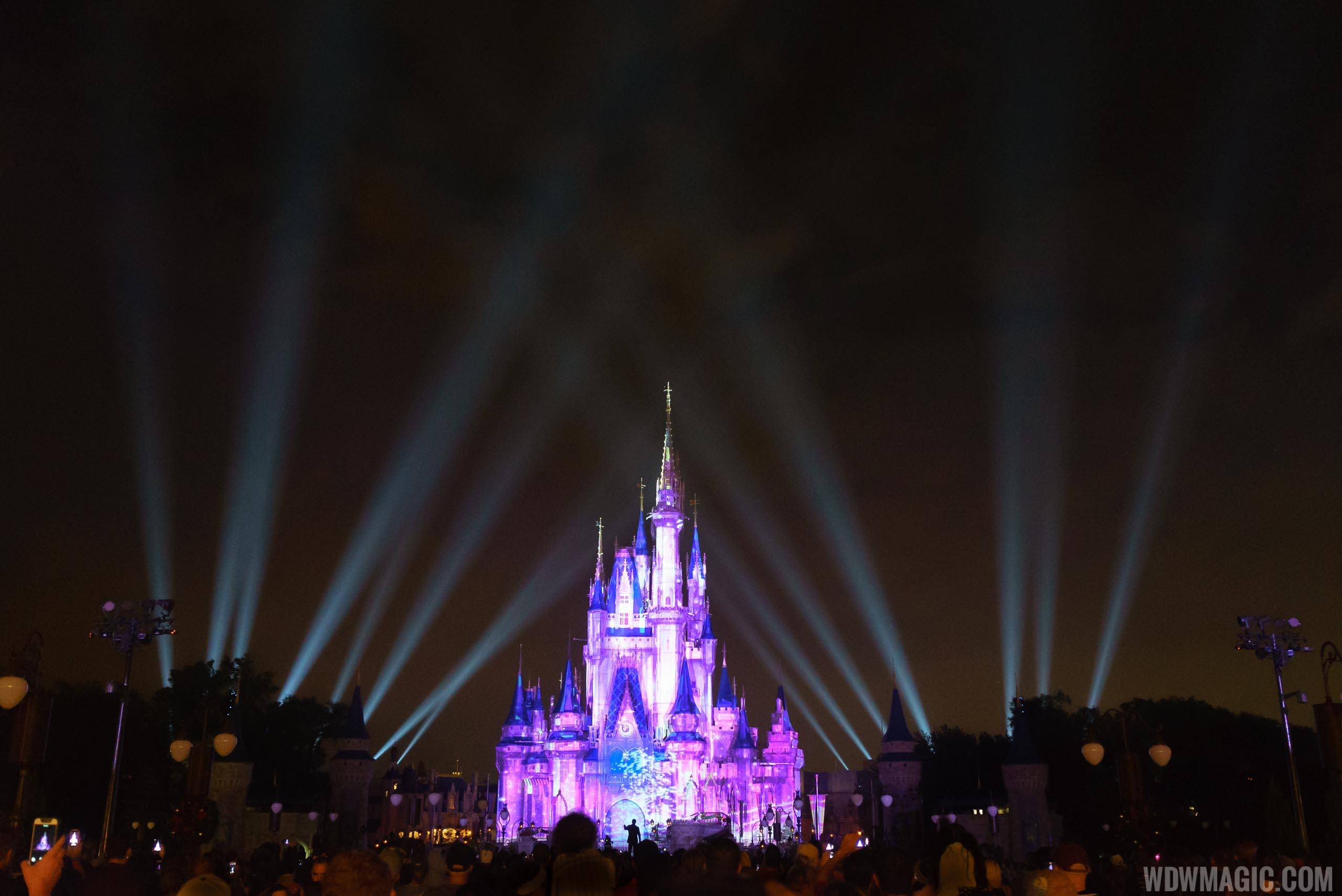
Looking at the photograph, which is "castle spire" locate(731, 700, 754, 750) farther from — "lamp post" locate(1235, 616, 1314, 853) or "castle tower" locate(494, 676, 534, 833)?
"lamp post" locate(1235, 616, 1314, 853)

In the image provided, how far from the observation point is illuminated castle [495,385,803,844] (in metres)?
65.8

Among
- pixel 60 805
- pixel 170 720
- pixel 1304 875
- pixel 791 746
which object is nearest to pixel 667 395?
pixel 791 746

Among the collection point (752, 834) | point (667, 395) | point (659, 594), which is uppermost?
point (667, 395)

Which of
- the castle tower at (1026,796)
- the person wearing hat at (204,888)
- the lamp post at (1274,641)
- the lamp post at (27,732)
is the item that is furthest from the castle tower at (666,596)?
the person wearing hat at (204,888)

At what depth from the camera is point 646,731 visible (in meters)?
67.8

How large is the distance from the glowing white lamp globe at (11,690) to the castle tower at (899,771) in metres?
46.3

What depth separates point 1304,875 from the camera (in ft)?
47.4

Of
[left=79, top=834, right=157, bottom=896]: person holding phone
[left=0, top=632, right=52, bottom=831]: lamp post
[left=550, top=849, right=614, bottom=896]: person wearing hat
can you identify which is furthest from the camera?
[left=0, top=632, right=52, bottom=831]: lamp post

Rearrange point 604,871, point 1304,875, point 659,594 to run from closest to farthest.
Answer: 1. point 604,871
2. point 1304,875
3. point 659,594

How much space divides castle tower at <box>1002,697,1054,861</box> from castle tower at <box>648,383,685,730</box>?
2752 centimetres

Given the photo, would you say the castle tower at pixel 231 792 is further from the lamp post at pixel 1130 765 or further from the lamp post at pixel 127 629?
the lamp post at pixel 1130 765

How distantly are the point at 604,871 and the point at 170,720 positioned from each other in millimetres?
59807

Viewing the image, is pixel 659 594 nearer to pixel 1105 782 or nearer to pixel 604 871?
pixel 1105 782

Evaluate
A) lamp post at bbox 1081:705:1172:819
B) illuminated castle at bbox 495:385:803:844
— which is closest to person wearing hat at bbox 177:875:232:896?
lamp post at bbox 1081:705:1172:819
